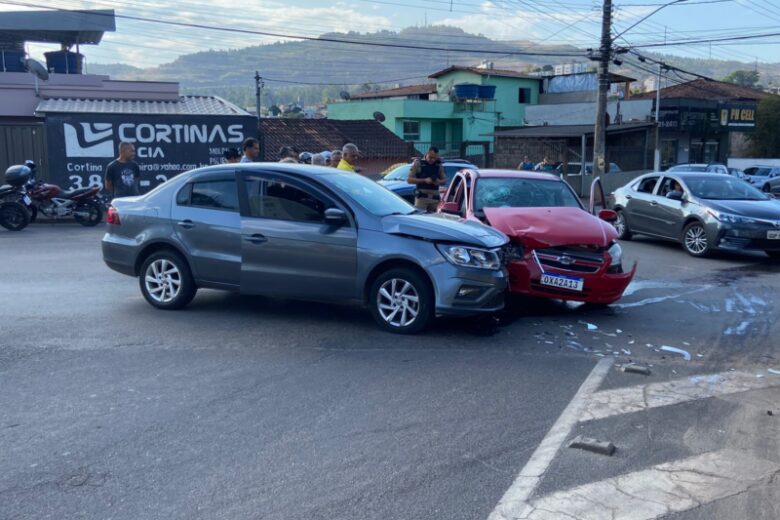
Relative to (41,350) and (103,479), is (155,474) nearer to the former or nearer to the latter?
(103,479)

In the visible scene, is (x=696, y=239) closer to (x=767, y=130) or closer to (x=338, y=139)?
(x=338, y=139)

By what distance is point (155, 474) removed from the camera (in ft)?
14.4

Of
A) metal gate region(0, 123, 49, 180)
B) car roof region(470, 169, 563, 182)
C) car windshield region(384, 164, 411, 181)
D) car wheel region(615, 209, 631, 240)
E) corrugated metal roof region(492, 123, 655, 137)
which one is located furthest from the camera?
corrugated metal roof region(492, 123, 655, 137)

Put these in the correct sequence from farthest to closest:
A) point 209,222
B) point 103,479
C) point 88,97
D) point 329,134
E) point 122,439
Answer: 1. point 329,134
2. point 88,97
3. point 209,222
4. point 122,439
5. point 103,479

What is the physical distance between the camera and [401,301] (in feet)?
24.3

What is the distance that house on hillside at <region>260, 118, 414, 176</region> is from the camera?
35.1 metres

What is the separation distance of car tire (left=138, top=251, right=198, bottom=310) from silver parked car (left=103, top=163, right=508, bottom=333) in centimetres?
1

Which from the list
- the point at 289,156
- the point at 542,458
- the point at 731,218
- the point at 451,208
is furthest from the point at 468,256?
the point at 731,218

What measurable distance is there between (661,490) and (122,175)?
11.3 metres

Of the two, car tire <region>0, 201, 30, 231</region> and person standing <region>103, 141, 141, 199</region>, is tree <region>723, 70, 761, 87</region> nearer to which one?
car tire <region>0, 201, 30, 231</region>

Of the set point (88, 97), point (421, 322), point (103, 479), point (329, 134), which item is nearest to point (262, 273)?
point (421, 322)

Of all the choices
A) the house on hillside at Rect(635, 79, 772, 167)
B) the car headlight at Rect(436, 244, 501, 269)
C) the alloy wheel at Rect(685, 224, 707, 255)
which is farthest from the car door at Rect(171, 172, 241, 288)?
the house on hillside at Rect(635, 79, 772, 167)

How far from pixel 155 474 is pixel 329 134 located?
108 ft

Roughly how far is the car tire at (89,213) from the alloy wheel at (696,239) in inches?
485
